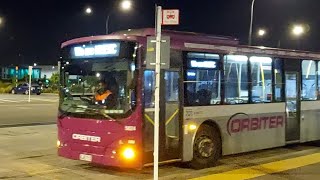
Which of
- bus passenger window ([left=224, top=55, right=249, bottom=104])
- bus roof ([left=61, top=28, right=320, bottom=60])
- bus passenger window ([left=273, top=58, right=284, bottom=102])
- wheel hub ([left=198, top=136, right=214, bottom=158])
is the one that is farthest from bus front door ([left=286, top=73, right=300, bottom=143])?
wheel hub ([left=198, top=136, right=214, bottom=158])

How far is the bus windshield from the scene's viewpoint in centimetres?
990

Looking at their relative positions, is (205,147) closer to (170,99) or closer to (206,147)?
(206,147)

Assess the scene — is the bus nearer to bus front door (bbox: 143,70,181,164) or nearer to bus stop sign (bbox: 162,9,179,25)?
bus front door (bbox: 143,70,181,164)

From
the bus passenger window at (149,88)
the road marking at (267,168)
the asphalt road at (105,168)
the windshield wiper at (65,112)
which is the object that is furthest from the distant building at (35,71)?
the bus passenger window at (149,88)

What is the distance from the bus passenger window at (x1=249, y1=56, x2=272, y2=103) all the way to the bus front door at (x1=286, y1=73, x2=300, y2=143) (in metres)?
0.94

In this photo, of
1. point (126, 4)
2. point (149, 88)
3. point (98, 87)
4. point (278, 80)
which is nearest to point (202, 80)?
point (149, 88)

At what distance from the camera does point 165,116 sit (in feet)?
34.3

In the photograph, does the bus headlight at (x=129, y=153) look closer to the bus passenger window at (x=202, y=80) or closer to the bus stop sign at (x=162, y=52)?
the bus passenger window at (x=202, y=80)

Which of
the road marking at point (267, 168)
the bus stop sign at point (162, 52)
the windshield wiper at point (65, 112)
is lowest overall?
the road marking at point (267, 168)

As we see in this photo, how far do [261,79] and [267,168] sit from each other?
253 centimetres

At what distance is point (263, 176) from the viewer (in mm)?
10469

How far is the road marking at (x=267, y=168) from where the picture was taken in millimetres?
10393

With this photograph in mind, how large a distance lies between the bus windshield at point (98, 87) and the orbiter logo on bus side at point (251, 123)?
320 centimetres

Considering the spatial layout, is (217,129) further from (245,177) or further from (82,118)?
(82,118)
